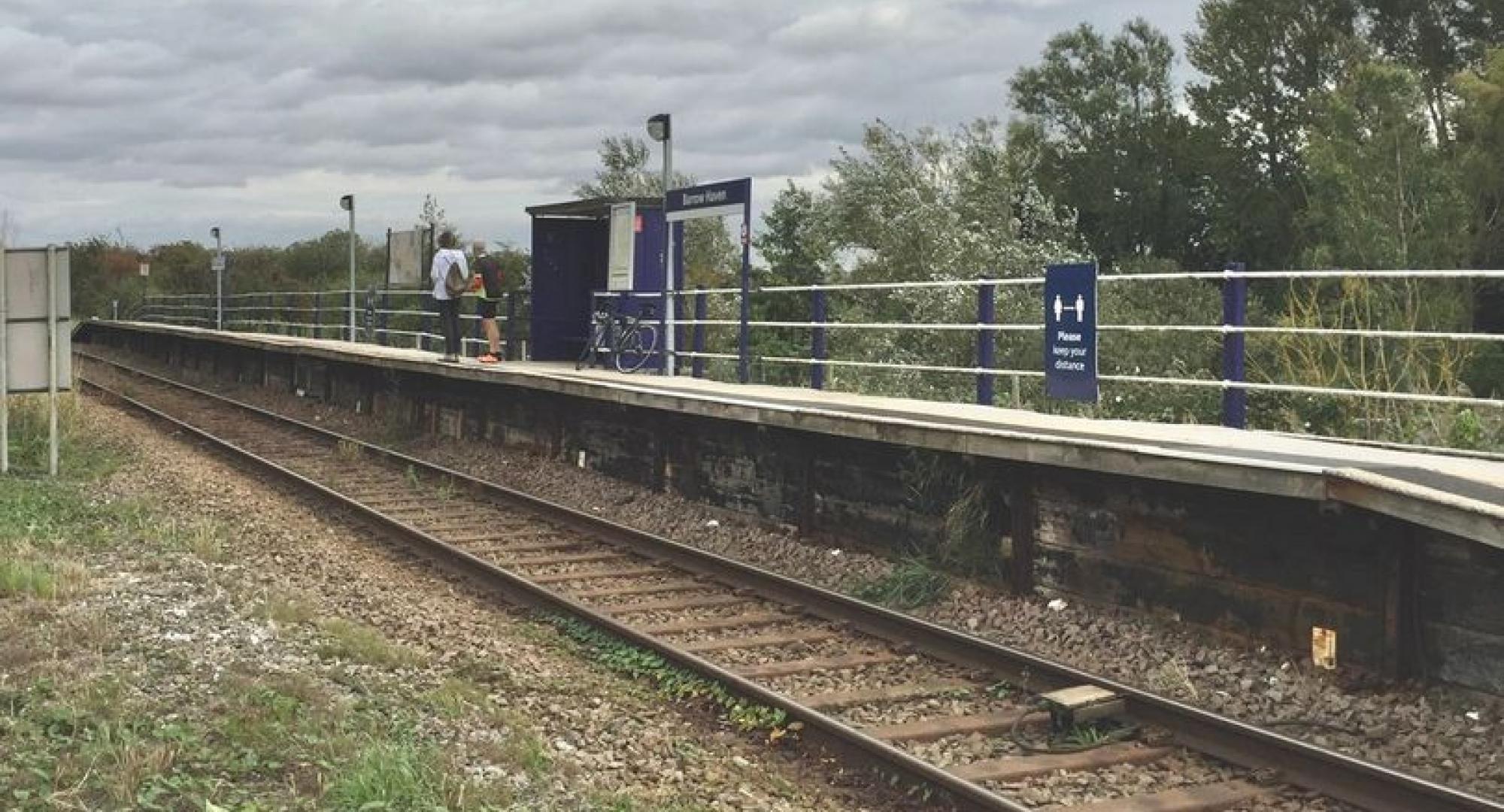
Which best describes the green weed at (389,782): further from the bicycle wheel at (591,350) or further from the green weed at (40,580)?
the bicycle wheel at (591,350)

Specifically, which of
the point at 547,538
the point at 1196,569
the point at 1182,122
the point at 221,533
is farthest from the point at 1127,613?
the point at 1182,122

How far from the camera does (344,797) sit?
510 cm

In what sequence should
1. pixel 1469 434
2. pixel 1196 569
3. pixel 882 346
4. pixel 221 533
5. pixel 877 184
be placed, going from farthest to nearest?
1. pixel 877 184
2. pixel 882 346
3. pixel 221 533
4. pixel 1469 434
5. pixel 1196 569

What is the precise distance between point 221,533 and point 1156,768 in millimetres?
8466

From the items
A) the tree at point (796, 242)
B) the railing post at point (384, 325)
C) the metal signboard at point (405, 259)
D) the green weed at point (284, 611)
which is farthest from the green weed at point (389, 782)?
the tree at point (796, 242)

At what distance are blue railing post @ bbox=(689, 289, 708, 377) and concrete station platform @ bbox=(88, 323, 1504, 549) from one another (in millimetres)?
1873

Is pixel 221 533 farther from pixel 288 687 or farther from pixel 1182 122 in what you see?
pixel 1182 122

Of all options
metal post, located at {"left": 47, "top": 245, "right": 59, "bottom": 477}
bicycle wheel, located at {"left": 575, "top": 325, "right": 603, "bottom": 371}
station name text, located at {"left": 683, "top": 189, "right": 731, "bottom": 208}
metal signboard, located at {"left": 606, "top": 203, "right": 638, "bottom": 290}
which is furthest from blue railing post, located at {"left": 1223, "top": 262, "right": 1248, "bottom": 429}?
metal post, located at {"left": 47, "top": 245, "right": 59, "bottom": 477}

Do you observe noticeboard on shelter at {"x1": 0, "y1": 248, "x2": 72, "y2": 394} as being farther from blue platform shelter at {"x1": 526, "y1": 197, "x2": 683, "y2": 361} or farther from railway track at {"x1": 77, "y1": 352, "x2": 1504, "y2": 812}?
blue platform shelter at {"x1": 526, "y1": 197, "x2": 683, "y2": 361}

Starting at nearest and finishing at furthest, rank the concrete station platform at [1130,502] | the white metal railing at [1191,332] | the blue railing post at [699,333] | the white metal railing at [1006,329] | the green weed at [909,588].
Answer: the concrete station platform at [1130,502], the white metal railing at [1191,332], the white metal railing at [1006,329], the green weed at [909,588], the blue railing post at [699,333]

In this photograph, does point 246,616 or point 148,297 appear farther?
point 148,297


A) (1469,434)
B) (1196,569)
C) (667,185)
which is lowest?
(1196,569)

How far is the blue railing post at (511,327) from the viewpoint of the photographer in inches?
818

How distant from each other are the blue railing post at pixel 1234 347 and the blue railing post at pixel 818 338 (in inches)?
183
